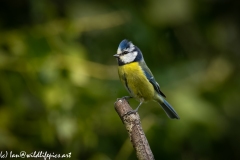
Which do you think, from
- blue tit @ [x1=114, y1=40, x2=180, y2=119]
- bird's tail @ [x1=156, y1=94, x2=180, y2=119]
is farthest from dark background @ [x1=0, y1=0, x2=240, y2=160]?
blue tit @ [x1=114, y1=40, x2=180, y2=119]

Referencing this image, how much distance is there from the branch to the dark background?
117cm

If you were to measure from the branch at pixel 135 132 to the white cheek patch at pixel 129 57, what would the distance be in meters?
0.47

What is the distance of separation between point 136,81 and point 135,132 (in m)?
0.70

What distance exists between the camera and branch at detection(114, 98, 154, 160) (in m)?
1.96

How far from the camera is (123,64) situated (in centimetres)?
271

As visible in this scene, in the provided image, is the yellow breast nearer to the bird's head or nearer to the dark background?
the bird's head

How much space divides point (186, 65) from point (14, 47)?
1.28 m

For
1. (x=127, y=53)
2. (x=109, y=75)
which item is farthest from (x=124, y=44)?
(x=109, y=75)

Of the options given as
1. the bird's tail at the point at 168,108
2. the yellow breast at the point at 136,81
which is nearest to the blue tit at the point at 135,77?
the yellow breast at the point at 136,81

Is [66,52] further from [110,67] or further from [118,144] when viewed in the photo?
[118,144]

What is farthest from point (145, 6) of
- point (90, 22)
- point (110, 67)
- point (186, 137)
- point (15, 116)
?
point (15, 116)

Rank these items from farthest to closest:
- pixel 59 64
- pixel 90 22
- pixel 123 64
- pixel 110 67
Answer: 1. pixel 90 22
2. pixel 110 67
3. pixel 59 64
4. pixel 123 64

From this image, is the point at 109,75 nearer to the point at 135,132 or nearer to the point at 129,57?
the point at 129,57

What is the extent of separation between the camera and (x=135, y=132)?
204 cm
